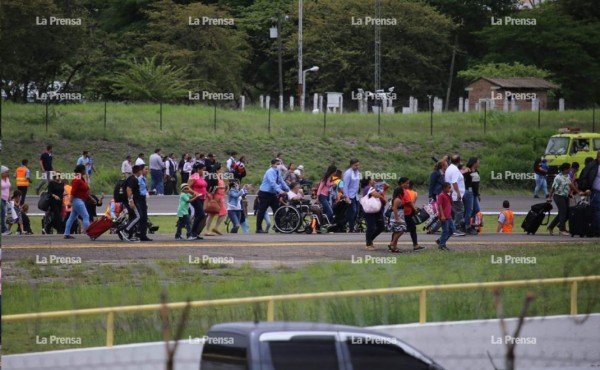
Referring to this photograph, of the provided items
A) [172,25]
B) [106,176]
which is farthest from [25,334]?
[172,25]

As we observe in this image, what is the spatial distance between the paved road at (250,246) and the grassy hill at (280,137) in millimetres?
16612

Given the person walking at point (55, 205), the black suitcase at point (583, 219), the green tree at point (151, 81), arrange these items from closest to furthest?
1. the black suitcase at point (583, 219)
2. the person walking at point (55, 205)
3. the green tree at point (151, 81)

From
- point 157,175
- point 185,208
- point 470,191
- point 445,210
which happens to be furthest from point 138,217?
point 157,175

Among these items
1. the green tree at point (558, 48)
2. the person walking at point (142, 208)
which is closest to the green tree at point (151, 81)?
the green tree at point (558, 48)

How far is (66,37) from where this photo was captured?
5628cm

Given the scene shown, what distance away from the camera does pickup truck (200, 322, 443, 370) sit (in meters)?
8.91

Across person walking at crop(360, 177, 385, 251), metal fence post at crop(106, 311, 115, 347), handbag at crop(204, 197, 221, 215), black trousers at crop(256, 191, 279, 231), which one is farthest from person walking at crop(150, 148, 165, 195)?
metal fence post at crop(106, 311, 115, 347)

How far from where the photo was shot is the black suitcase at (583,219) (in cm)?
2414

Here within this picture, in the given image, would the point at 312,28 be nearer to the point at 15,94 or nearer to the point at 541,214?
the point at 15,94

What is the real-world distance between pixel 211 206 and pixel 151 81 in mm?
36620

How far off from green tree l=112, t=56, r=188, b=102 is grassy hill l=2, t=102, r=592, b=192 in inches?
136

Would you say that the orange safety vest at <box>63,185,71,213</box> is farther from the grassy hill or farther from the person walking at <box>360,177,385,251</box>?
the grassy hill

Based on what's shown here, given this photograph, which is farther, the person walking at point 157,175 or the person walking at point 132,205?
the person walking at point 157,175

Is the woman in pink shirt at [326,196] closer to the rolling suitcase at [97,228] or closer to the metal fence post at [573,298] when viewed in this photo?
the rolling suitcase at [97,228]
